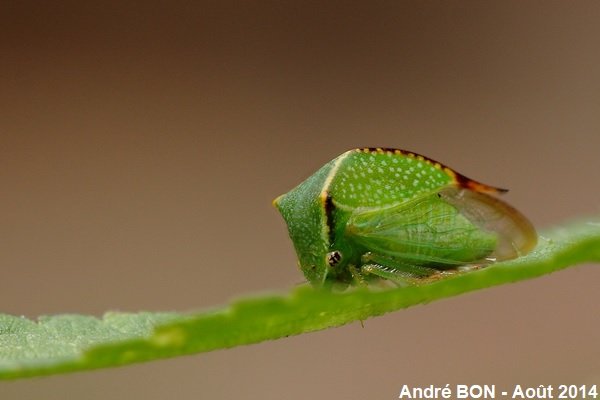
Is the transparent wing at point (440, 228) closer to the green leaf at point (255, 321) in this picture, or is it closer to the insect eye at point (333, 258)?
the insect eye at point (333, 258)

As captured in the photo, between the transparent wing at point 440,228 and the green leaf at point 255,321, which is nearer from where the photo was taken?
the green leaf at point 255,321

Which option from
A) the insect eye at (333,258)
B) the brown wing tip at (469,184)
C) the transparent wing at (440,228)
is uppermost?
the brown wing tip at (469,184)

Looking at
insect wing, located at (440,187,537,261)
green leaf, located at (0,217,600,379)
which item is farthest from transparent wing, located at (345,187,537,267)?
green leaf, located at (0,217,600,379)

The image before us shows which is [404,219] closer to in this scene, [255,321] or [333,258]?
[333,258]

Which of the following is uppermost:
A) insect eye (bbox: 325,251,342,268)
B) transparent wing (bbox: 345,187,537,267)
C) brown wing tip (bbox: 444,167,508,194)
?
brown wing tip (bbox: 444,167,508,194)

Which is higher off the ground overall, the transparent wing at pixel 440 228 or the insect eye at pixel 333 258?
the transparent wing at pixel 440 228

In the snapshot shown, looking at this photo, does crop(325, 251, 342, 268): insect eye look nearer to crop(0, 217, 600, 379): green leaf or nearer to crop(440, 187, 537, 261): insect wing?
crop(440, 187, 537, 261): insect wing

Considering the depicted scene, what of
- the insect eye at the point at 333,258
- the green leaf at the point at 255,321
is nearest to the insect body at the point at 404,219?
the insect eye at the point at 333,258
